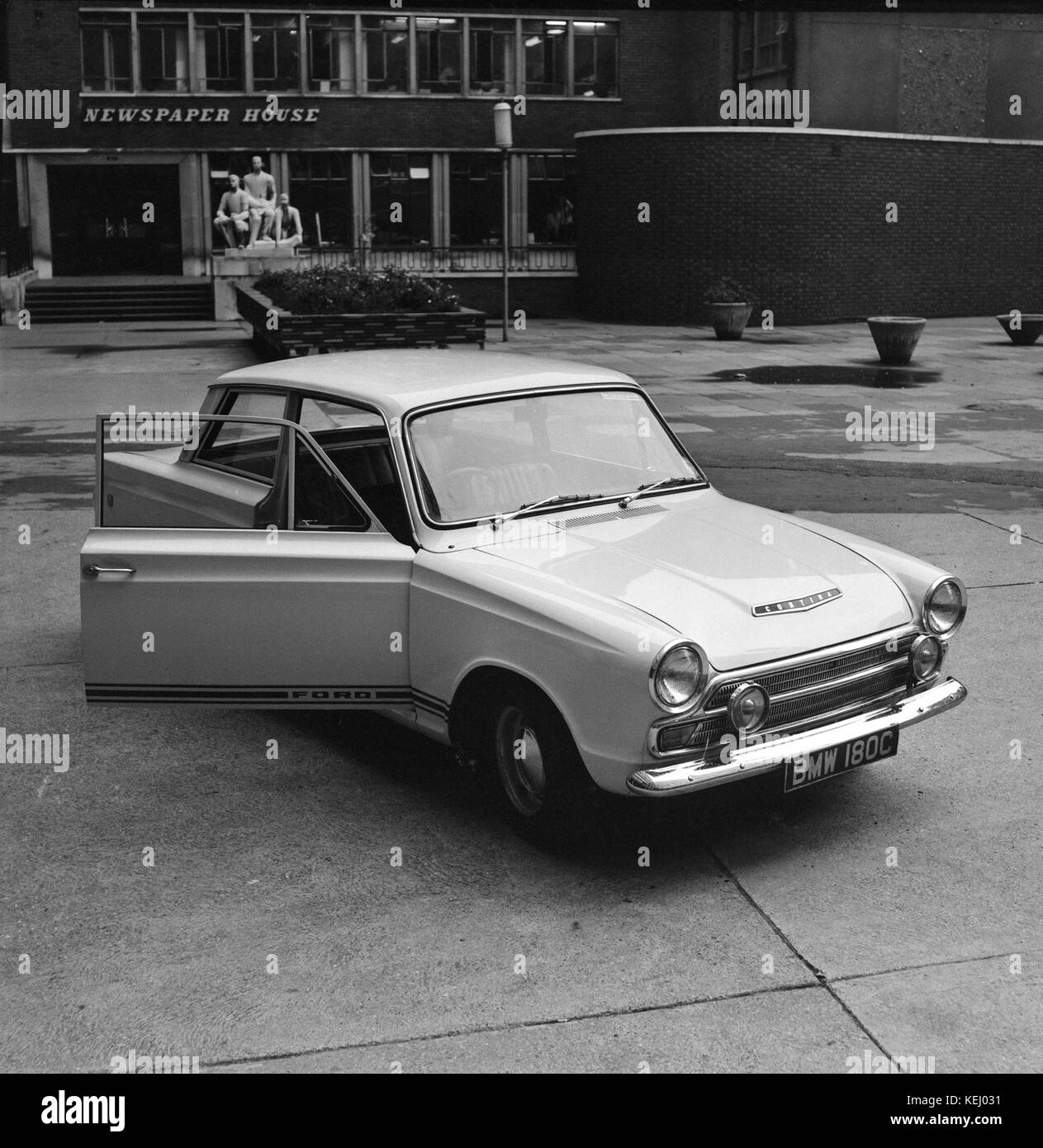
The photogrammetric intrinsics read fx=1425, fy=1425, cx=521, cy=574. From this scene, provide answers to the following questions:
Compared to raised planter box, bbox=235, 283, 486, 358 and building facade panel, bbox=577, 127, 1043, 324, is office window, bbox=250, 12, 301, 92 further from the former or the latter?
raised planter box, bbox=235, 283, 486, 358

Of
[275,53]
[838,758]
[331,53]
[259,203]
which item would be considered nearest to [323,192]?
[331,53]

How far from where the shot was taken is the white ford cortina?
4699mm

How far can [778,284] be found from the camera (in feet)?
111

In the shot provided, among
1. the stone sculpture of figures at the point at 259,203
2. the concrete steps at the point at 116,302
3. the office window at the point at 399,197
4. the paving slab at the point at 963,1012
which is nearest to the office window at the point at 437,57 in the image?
the office window at the point at 399,197

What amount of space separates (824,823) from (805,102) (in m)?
32.1

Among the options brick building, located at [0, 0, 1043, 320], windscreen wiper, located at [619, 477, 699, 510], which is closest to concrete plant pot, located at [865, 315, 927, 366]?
brick building, located at [0, 0, 1043, 320]

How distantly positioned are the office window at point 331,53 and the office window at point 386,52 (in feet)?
1.53

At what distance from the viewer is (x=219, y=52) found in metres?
39.7

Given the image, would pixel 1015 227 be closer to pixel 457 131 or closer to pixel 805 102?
pixel 805 102

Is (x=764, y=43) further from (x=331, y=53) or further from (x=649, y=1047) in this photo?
(x=649, y=1047)

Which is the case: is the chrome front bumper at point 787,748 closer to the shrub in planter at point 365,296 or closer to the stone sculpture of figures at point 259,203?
the shrub in planter at point 365,296

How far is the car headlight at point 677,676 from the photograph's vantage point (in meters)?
4.52

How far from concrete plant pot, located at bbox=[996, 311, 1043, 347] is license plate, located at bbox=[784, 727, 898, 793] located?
80.6 ft

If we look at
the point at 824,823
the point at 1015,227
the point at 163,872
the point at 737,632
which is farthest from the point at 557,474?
the point at 1015,227
